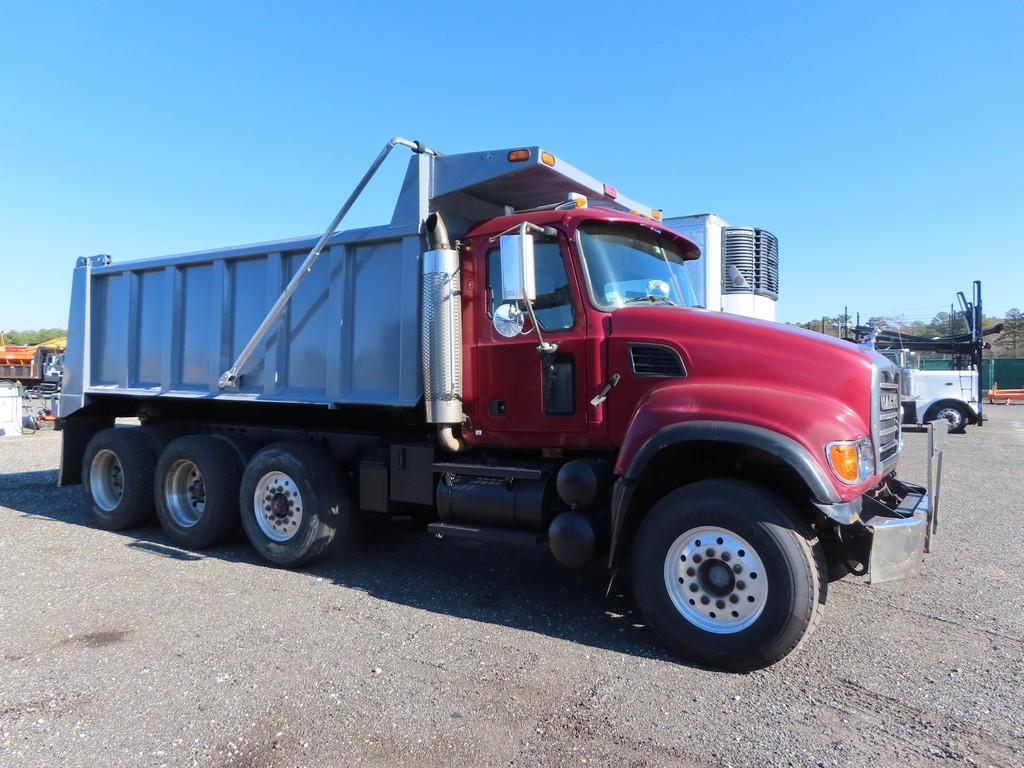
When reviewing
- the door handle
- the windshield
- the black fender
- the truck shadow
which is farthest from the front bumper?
the windshield

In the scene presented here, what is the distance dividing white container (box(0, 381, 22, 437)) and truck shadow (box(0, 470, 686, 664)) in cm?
1199

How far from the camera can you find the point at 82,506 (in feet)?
29.3

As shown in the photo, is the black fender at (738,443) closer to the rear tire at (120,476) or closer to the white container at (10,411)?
the rear tire at (120,476)

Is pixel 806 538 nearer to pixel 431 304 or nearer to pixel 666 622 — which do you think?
pixel 666 622

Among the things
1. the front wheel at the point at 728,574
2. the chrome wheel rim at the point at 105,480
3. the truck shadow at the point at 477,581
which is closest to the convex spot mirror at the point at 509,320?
the front wheel at the point at 728,574

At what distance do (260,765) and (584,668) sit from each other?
1.78 m

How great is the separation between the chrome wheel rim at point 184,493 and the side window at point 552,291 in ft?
13.3

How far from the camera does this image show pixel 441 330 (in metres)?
5.16

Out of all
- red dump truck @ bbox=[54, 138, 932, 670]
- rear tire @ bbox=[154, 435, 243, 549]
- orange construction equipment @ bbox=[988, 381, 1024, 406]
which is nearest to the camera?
red dump truck @ bbox=[54, 138, 932, 670]

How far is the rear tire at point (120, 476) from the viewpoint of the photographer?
746 centimetres

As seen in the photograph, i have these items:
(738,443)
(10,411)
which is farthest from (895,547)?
(10,411)

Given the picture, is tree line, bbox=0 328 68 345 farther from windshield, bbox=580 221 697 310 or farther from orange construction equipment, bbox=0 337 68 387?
windshield, bbox=580 221 697 310

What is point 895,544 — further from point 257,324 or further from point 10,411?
point 10,411

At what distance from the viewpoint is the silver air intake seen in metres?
5.17
